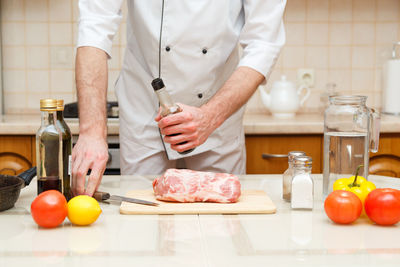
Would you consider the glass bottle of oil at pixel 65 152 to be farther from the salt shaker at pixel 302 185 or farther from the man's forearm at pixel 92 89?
the salt shaker at pixel 302 185

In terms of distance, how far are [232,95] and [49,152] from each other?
1.75 feet

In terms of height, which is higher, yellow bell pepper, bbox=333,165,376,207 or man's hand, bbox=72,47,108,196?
man's hand, bbox=72,47,108,196

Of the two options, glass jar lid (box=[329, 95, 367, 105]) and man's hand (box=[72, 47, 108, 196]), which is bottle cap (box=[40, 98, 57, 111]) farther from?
glass jar lid (box=[329, 95, 367, 105])

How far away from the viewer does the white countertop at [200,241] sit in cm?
72

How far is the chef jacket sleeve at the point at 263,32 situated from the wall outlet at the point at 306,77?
1.07m

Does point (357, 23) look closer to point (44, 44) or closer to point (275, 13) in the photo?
point (275, 13)

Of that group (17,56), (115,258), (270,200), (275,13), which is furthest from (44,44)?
(115,258)

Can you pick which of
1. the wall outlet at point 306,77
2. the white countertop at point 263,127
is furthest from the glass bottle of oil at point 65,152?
the wall outlet at point 306,77

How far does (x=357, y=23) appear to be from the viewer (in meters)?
2.49

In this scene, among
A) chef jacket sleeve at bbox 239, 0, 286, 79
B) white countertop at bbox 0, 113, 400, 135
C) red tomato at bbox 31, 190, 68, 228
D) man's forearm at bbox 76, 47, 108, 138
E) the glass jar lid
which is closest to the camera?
red tomato at bbox 31, 190, 68, 228

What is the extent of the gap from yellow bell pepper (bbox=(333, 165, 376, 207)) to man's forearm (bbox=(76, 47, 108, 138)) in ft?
1.75

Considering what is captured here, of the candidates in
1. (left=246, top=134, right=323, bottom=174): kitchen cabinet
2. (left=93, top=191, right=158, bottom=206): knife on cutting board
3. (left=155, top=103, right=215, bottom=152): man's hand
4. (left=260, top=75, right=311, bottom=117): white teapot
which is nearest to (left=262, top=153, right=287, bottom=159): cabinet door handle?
(left=246, top=134, right=323, bottom=174): kitchen cabinet

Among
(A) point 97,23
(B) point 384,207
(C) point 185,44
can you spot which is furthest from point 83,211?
(C) point 185,44

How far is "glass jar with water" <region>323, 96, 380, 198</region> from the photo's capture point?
3.49 ft
